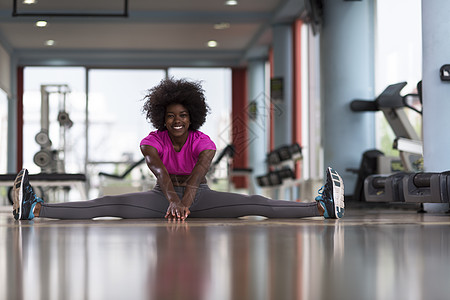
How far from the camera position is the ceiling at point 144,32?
9492mm

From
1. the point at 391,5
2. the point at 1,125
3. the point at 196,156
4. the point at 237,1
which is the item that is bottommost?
the point at 196,156

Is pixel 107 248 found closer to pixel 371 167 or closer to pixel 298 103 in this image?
pixel 371 167

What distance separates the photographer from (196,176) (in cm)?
333

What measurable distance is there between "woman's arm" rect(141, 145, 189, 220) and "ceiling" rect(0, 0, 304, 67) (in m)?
4.50

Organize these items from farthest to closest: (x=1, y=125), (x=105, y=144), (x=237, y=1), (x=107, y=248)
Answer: (x=105, y=144), (x=1, y=125), (x=237, y=1), (x=107, y=248)

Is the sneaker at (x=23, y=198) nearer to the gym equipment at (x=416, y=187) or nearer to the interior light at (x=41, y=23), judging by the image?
the gym equipment at (x=416, y=187)

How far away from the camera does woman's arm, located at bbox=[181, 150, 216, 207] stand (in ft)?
10.9

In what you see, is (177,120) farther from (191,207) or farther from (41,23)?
(41,23)

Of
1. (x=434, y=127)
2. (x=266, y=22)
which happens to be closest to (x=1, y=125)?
(x=266, y=22)

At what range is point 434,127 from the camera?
489cm

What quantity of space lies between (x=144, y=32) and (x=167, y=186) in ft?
27.6

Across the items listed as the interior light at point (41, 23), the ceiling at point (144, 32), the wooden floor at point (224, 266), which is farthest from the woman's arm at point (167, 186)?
the interior light at point (41, 23)

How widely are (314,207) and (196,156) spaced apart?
0.65 m

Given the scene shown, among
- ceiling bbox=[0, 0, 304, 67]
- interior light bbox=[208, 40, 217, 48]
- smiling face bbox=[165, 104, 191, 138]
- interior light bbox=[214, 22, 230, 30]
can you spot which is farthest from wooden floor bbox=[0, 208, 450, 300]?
interior light bbox=[208, 40, 217, 48]
